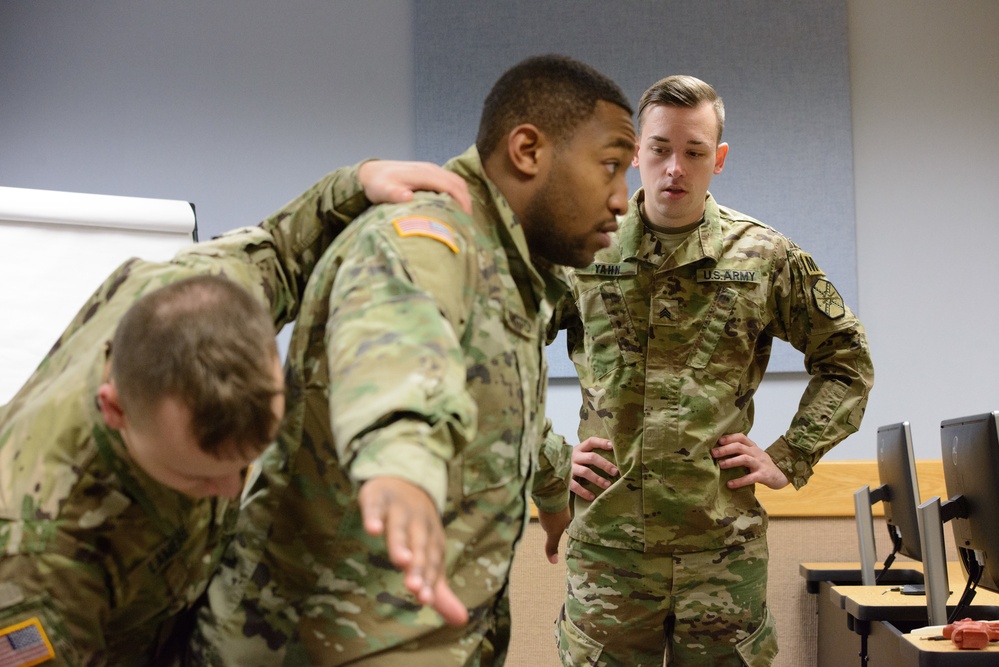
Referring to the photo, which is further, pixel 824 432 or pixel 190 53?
A: pixel 190 53

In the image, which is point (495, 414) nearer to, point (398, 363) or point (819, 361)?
point (398, 363)

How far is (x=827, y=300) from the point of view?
7.24 feet

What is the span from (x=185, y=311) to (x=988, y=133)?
3.84 metres

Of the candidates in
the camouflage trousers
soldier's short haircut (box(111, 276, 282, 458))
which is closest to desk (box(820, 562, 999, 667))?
the camouflage trousers

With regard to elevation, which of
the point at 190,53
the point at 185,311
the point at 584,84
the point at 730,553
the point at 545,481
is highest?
the point at 190,53

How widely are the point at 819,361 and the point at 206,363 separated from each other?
1.78m

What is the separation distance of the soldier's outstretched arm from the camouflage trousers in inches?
55.8

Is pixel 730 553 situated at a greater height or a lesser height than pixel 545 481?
lesser

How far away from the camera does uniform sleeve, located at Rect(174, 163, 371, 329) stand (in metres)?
1.26

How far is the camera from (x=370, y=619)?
1112 mm

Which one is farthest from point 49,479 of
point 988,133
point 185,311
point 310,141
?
point 988,133

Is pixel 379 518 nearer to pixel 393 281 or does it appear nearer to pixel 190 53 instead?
pixel 393 281

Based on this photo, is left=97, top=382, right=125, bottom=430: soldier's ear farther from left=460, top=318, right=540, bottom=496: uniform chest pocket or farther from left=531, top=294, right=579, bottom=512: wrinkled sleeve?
left=531, top=294, right=579, bottom=512: wrinkled sleeve

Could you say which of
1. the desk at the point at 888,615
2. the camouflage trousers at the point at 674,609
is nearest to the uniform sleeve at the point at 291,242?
the camouflage trousers at the point at 674,609
